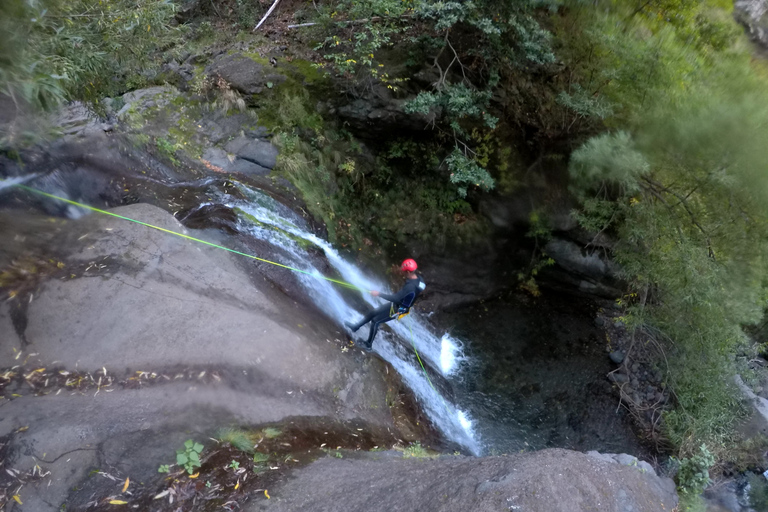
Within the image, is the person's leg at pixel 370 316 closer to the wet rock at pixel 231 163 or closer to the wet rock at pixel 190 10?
the wet rock at pixel 231 163

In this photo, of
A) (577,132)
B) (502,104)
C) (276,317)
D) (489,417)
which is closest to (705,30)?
(577,132)

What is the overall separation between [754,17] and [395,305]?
10085 millimetres

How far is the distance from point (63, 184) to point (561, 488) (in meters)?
8.58

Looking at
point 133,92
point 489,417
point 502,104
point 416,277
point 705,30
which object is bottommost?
point 489,417

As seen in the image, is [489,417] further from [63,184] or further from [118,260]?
[63,184]

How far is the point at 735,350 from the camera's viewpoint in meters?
8.91

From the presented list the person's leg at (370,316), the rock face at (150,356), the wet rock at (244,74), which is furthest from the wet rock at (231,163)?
the person's leg at (370,316)

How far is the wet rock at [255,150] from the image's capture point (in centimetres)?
955

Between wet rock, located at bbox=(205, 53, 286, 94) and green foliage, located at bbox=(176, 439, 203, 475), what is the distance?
8.20m

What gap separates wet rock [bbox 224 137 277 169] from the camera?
9.55 metres

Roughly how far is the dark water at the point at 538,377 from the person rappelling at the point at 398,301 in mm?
3262

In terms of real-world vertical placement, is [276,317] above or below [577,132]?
below

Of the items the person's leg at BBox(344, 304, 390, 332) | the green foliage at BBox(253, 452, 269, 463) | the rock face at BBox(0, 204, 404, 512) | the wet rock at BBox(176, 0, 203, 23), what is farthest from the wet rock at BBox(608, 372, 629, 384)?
the wet rock at BBox(176, 0, 203, 23)

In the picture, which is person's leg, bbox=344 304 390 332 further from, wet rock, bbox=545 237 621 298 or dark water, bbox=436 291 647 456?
wet rock, bbox=545 237 621 298
